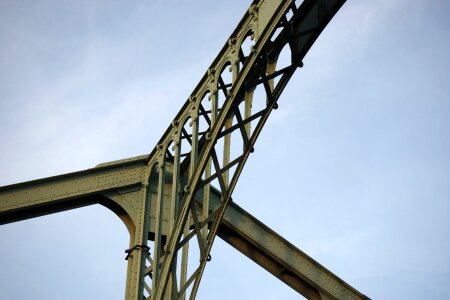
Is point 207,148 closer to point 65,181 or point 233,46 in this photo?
point 233,46

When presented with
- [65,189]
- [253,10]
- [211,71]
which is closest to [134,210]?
[65,189]

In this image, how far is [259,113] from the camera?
12.1 m

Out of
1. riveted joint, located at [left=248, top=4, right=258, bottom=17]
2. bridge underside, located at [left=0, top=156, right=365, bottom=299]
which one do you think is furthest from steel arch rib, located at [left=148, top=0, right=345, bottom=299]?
bridge underside, located at [left=0, top=156, right=365, bottom=299]

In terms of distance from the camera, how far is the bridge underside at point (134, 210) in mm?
13211

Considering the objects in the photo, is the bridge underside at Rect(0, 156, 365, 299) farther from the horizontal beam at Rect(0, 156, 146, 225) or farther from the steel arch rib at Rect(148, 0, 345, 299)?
the steel arch rib at Rect(148, 0, 345, 299)

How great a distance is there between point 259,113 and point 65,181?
354 cm

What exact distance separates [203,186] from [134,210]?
1.43 metres

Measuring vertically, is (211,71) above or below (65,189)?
above

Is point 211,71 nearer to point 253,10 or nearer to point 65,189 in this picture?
point 253,10

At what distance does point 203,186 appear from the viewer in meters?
12.9

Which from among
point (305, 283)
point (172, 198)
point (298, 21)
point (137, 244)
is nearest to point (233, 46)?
point (298, 21)

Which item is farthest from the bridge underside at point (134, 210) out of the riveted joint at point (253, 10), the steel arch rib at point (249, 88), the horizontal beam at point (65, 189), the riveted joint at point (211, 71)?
the riveted joint at point (253, 10)

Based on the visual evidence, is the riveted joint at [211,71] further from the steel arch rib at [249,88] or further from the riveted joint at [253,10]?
the riveted joint at [253,10]

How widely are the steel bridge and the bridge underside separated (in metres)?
0.02
